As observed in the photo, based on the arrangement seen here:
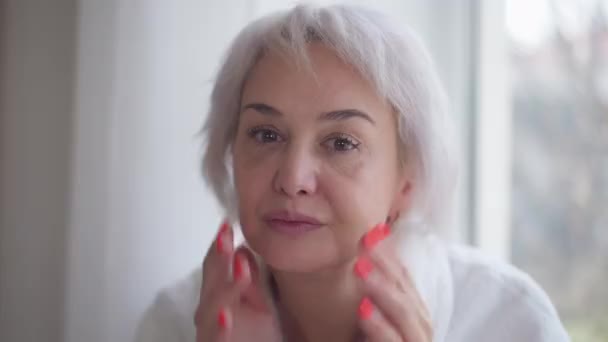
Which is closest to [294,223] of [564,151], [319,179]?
[319,179]

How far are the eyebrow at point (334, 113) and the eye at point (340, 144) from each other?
3 cm

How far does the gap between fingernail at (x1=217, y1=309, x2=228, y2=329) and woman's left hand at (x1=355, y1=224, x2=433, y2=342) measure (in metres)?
0.21

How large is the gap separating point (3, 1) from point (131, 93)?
24 cm

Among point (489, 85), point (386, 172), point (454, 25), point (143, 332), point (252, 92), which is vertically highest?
point (454, 25)

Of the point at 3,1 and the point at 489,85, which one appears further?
the point at 489,85

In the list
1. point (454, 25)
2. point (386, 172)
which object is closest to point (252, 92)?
point (386, 172)

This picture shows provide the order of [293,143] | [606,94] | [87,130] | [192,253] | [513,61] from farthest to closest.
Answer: [513,61], [606,94], [192,253], [87,130], [293,143]

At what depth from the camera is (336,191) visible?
0.86m

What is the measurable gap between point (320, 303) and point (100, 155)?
0.46 meters

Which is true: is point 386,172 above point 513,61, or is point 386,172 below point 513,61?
below

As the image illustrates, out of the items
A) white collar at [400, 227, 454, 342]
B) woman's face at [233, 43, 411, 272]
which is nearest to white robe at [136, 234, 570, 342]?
white collar at [400, 227, 454, 342]

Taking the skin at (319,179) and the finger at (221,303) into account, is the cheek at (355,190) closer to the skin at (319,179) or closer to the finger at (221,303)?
the skin at (319,179)

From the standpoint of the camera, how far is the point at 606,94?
129cm

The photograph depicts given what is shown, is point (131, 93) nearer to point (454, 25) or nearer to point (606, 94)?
point (454, 25)
